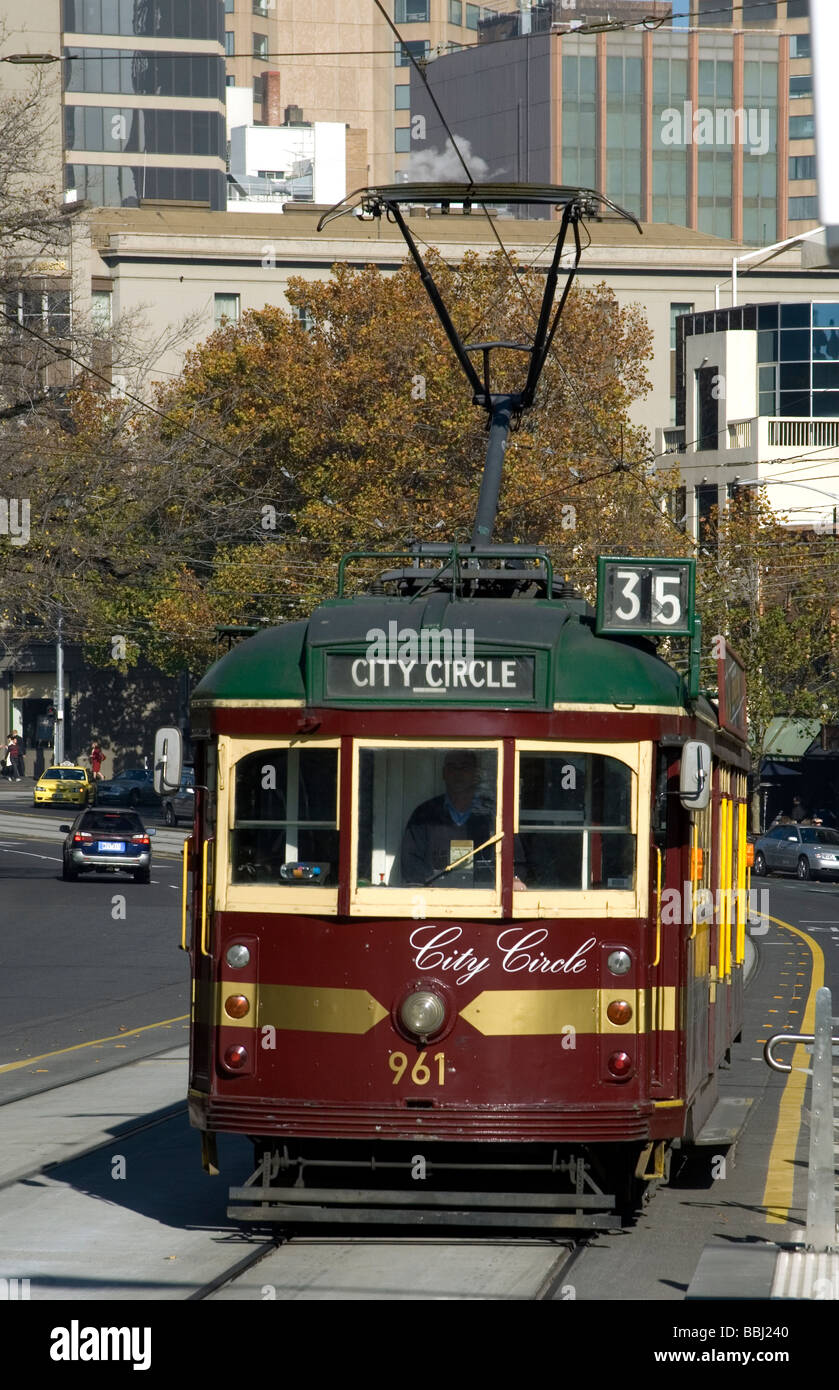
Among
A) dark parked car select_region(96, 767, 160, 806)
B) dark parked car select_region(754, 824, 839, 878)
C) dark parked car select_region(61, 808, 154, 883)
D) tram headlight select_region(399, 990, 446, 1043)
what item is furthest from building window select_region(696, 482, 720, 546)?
tram headlight select_region(399, 990, 446, 1043)

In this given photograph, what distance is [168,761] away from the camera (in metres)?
9.79

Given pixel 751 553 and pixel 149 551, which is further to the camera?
pixel 751 553

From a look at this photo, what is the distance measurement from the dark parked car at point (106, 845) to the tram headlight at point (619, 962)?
103 ft

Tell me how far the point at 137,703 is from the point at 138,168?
1223 inches

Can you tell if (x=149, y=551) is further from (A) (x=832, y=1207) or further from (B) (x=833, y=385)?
(B) (x=833, y=385)

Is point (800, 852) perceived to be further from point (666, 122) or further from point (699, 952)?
point (666, 122)

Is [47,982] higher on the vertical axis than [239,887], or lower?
lower

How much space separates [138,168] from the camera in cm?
9619

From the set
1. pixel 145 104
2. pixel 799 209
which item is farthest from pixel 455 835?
pixel 799 209

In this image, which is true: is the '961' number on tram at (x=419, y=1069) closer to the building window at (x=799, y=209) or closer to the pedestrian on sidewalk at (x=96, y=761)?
the pedestrian on sidewalk at (x=96, y=761)

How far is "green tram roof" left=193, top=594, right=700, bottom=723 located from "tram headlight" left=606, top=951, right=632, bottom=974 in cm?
111

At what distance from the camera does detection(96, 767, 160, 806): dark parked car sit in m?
63.6
